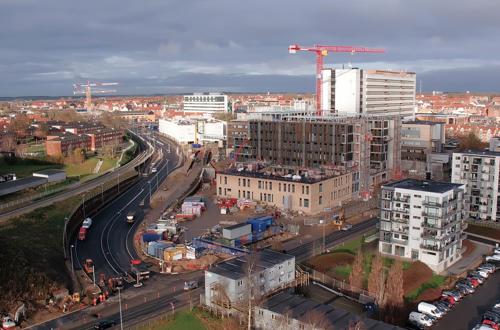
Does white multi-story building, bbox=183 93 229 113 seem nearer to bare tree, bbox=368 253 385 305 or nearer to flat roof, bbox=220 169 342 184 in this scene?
flat roof, bbox=220 169 342 184

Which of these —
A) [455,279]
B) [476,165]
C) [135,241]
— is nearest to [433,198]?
[455,279]

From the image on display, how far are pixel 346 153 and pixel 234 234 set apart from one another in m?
14.3

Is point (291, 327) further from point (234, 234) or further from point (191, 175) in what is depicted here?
point (191, 175)

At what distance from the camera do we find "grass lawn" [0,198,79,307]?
19.5 meters

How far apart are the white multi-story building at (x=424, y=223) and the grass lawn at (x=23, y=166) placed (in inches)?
1286

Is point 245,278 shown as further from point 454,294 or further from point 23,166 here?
point 23,166

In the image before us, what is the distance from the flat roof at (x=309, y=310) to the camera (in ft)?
50.2

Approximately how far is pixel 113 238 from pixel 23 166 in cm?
2595

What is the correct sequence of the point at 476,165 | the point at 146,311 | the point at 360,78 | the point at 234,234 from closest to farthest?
the point at 146,311
the point at 234,234
the point at 476,165
the point at 360,78

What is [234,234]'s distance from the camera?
83.4 feet

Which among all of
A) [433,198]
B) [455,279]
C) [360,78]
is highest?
[360,78]

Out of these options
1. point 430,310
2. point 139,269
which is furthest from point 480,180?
point 139,269

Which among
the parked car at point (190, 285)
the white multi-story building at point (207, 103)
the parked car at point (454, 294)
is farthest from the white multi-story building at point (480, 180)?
the white multi-story building at point (207, 103)

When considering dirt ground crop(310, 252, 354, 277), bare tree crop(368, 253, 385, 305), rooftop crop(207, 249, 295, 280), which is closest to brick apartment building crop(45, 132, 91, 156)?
dirt ground crop(310, 252, 354, 277)
